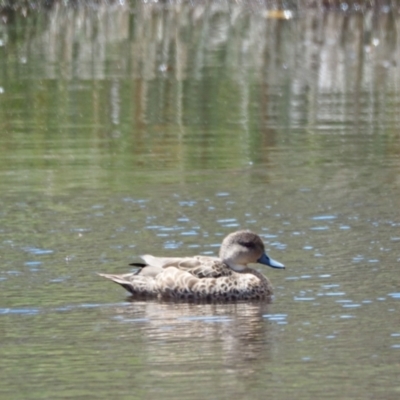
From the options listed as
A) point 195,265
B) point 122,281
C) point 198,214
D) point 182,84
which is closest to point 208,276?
point 195,265

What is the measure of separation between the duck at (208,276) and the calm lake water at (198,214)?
0.14 meters

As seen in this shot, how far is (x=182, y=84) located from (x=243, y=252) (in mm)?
11748

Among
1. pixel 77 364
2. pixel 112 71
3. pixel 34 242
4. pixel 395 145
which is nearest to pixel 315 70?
pixel 112 71

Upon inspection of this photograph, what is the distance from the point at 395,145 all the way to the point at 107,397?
900cm

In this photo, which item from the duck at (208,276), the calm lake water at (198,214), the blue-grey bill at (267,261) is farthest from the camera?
the blue-grey bill at (267,261)

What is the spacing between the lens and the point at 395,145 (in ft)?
50.7

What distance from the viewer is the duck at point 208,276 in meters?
9.41

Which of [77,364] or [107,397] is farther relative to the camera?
[77,364]

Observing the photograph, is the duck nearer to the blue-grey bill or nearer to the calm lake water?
the blue-grey bill

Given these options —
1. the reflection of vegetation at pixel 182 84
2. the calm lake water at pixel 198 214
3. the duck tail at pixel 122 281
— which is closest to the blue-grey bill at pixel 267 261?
the calm lake water at pixel 198 214

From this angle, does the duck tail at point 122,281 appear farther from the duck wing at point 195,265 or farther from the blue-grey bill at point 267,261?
the blue-grey bill at point 267,261

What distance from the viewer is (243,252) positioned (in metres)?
9.66

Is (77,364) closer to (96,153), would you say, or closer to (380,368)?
(380,368)

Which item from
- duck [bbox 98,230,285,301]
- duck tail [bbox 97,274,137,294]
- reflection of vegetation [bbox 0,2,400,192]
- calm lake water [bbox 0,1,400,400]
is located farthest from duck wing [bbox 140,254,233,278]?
reflection of vegetation [bbox 0,2,400,192]
